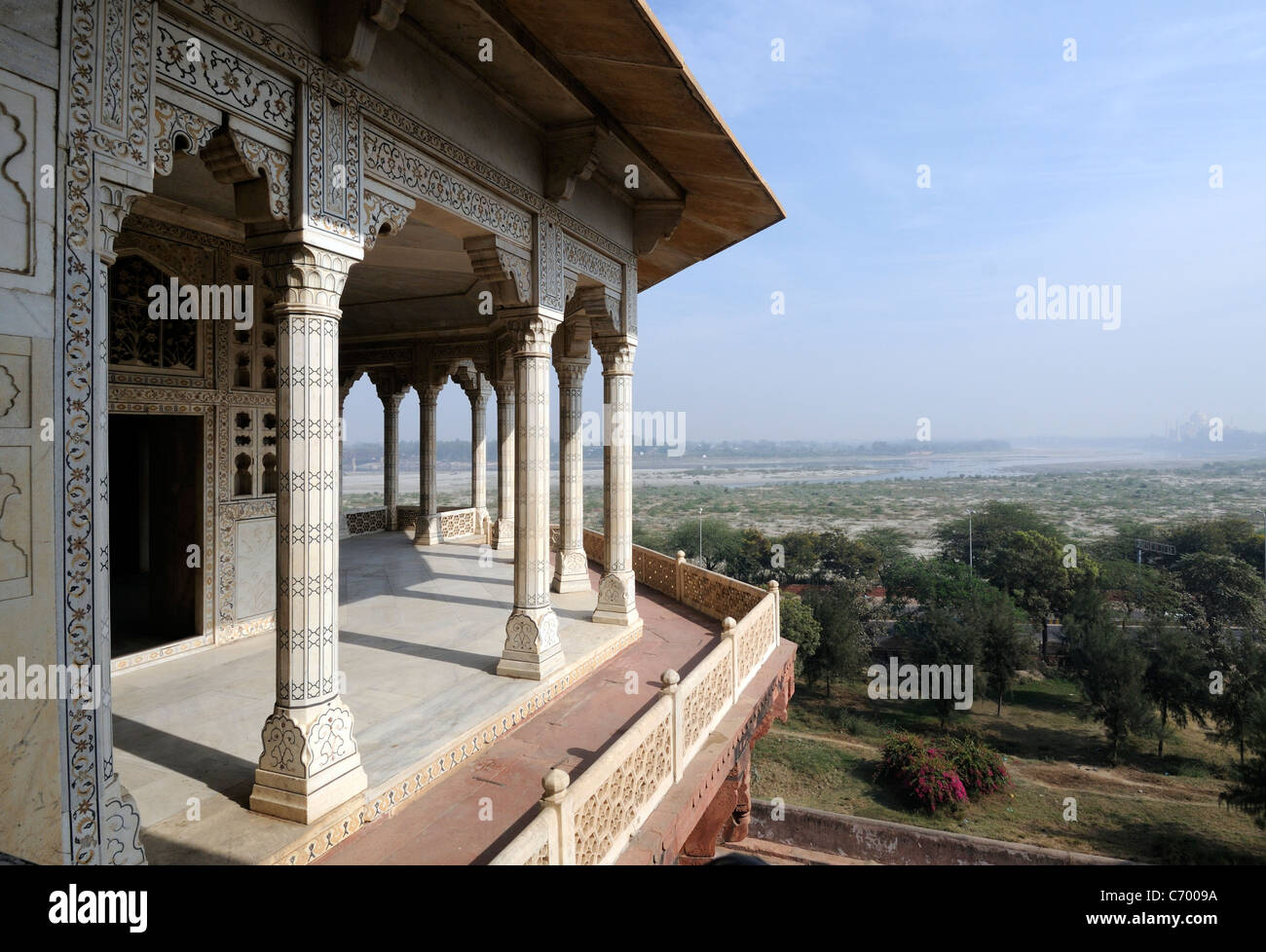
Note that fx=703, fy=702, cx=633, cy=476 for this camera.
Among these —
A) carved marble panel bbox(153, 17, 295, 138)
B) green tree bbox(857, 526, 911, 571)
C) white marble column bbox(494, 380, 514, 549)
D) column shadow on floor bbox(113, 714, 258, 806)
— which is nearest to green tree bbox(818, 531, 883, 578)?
green tree bbox(857, 526, 911, 571)

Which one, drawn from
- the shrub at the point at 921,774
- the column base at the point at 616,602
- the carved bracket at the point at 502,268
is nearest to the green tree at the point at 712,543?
the shrub at the point at 921,774

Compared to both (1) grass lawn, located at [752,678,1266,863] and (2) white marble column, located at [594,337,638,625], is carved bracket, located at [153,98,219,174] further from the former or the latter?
(1) grass lawn, located at [752,678,1266,863]

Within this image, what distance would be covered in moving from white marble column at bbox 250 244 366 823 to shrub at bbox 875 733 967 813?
25.2 metres

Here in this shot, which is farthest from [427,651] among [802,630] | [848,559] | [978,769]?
[848,559]

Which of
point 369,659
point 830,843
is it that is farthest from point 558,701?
point 830,843

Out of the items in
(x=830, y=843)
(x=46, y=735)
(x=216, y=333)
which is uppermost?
(x=216, y=333)

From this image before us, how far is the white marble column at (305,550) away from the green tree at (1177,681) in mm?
38932

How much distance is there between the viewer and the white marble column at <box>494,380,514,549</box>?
12.9m

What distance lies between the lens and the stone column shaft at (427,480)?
1689cm

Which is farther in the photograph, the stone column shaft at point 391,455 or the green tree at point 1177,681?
the green tree at point 1177,681

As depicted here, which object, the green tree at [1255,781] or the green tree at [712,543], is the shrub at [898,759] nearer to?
the green tree at [1255,781]

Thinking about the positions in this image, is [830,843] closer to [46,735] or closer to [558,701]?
[558,701]

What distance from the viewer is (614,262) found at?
921 centimetres
